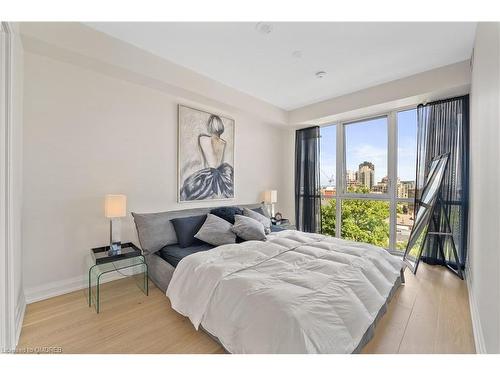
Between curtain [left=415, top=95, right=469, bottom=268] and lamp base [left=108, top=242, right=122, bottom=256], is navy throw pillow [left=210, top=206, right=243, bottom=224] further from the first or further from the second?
curtain [left=415, top=95, right=469, bottom=268]

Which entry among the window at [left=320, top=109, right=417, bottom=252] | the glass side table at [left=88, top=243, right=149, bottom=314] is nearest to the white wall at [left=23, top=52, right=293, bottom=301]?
the glass side table at [left=88, top=243, right=149, bottom=314]

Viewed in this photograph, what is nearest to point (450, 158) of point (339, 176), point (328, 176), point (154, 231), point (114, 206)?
point (339, 176)

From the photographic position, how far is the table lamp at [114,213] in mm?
2334

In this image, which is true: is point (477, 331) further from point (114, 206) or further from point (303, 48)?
point (114, 206)

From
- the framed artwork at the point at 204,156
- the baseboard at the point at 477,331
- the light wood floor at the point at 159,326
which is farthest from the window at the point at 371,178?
the framed artwork at the point at 204,156

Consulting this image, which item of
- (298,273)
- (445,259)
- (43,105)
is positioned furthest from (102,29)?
(445,259)

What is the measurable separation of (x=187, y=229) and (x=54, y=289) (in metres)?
1.42

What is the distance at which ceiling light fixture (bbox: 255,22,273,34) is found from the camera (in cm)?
204

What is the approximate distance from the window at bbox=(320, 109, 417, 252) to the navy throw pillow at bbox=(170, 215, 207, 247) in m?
2.77

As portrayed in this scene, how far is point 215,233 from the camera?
2680 mm

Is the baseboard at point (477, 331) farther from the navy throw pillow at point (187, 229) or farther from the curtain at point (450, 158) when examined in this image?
the navy throw pillow at point (187, 229)

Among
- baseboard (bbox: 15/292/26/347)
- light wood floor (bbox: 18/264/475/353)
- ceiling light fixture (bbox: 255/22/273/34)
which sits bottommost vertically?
light wood floor (bbox: 18/264/475/353)
